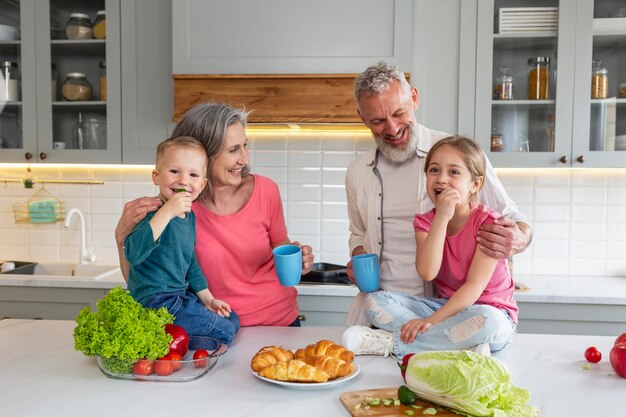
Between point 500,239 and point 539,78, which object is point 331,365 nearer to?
point 500,239

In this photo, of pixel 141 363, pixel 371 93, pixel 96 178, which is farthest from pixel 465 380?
pixel 96 178

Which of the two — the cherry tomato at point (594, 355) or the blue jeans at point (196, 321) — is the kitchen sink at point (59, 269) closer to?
the blue jeans at point (196, 321)

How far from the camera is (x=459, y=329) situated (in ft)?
4.87

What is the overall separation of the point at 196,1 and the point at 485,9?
1.48 meters

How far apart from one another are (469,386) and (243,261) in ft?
3.12

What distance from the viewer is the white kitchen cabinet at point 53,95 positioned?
3.30m

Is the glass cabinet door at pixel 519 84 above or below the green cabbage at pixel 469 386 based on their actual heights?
above

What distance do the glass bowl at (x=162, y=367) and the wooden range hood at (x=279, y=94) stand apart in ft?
5.83

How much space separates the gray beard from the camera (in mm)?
2055

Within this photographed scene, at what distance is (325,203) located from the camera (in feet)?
11.5

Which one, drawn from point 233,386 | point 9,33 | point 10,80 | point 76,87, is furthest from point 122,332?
point 9,33

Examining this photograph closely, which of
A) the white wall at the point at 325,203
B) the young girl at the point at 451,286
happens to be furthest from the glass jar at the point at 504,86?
the young girl at the point at 451,286

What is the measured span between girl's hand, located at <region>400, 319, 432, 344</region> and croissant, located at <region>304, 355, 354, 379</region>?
243mm

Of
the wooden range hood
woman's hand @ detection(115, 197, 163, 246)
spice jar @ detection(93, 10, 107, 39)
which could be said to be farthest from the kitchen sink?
woman's hand @ detection(115, 197, 163, 246)
